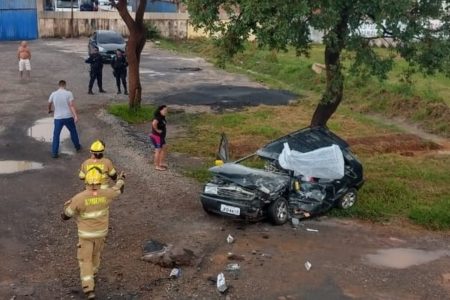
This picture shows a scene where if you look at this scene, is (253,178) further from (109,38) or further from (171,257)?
(109,38)

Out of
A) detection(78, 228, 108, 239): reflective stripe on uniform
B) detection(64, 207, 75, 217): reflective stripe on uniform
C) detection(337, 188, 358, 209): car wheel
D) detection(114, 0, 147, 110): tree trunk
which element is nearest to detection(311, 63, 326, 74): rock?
detection(114, 0, 147, 110): tree trunk

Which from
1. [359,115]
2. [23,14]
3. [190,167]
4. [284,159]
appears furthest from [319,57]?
[284,159]

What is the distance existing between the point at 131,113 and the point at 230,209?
9232mm

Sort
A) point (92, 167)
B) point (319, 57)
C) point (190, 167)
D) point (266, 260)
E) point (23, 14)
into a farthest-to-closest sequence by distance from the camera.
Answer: point (23, 14), point (319, 57), point (190, 167), point (266, 260), point (92, 167)

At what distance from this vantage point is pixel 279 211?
1027cm

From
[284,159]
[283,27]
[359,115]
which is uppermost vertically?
[283,27]

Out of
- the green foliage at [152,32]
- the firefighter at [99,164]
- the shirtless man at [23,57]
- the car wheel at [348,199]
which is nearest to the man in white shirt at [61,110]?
the firefighter at [99,164]

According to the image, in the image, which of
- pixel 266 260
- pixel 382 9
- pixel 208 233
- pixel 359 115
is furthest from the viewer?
pixel 359 115

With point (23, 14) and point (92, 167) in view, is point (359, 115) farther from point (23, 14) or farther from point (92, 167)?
point (23, 14)

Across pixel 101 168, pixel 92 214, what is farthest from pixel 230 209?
pixel 92 214

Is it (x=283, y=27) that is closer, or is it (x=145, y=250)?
(x=145, y=250)

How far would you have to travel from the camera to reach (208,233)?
32.5 ft

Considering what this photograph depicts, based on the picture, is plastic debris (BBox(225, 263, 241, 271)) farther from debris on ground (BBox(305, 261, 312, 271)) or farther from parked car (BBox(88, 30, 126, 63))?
parked car (BBox(88, 30, 126, 63))

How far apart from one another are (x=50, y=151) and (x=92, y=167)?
702 cm
